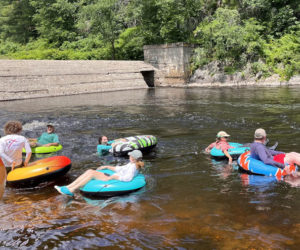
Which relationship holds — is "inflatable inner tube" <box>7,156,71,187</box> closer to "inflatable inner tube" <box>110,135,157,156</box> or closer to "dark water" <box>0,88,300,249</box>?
"dark water" <box>0,88,300,249</box>

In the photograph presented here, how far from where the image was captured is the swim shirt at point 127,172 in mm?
6198

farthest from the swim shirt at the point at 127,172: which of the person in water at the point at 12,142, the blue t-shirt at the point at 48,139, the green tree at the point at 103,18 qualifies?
the green tree at the point at 103,18

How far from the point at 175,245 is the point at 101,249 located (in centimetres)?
95

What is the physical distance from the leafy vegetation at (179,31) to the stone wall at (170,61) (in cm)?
114

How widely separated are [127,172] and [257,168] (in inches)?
106

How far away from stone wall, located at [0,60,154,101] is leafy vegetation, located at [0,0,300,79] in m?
5.11

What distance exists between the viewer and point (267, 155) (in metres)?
6.83

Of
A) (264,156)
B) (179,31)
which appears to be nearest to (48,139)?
(264,156)

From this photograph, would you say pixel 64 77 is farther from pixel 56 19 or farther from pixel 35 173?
pixel 35 173

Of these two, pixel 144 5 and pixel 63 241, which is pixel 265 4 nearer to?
pixel 144 5

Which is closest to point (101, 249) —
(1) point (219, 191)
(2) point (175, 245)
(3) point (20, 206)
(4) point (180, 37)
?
(2) point (175, 245)

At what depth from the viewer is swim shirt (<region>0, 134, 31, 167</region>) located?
6512 millimetres

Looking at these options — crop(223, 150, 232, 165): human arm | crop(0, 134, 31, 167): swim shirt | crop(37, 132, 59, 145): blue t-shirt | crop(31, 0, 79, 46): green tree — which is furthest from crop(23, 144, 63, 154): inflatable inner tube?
crop(31, 0, 79, 46): green tree

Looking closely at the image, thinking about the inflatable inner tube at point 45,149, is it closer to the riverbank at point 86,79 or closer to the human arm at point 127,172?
the human arm at point 127,172
